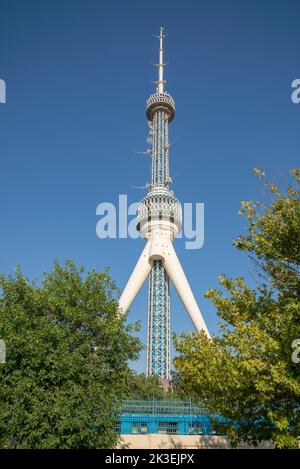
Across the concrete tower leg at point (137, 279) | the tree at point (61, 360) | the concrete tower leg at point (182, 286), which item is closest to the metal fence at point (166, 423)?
the tree at point (61, 360)

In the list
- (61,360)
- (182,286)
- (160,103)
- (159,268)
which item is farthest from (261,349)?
(160,103)

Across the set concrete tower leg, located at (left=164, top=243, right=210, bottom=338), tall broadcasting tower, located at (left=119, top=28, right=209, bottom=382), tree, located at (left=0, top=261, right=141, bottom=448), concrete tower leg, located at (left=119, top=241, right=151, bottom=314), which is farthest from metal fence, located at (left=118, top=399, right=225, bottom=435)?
concrete tower leg, located at (left=119, top=241, right=151, bottom=314)

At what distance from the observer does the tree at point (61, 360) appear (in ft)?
39.5

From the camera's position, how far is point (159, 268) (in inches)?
1971

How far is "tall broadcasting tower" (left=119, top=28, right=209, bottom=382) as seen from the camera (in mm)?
45406

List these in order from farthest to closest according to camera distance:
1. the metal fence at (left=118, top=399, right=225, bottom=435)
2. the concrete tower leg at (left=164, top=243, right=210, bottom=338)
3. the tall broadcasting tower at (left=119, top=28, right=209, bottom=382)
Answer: the tall broadcasting tower at (left=119, top=28, right=209, bottom=382), the concrete tower leg at (left=164, top=243, right=210, bottom=338), the metal fence at (left=118, top=399, right=225, bottom=435)

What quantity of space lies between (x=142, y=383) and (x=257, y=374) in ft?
79.7

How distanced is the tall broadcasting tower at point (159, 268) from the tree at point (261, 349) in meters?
32.5

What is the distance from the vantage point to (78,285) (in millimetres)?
15195

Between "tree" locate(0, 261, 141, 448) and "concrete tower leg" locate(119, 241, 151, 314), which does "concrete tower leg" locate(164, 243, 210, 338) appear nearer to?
"concrete tower leg" locate(119, 241, 151, 314)

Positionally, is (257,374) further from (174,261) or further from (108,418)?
(174,261)

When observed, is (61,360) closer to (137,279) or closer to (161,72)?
(137,279)

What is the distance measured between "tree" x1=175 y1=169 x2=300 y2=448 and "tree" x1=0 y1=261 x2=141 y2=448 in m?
3.49
